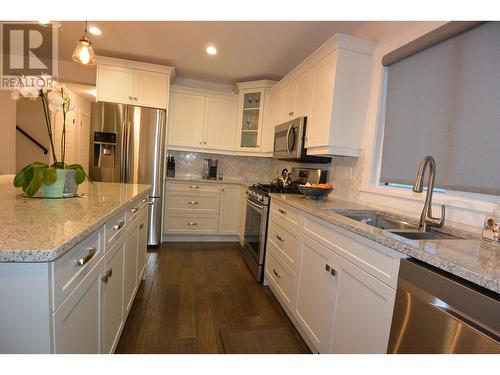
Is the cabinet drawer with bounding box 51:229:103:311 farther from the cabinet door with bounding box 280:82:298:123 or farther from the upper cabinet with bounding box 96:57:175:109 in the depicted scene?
the upper cabinet with bounding box 96:57:175:109

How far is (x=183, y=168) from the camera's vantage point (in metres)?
4.05

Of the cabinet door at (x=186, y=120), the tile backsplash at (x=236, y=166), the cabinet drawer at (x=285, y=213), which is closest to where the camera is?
the cabinet drawer at (x=285, y=213)

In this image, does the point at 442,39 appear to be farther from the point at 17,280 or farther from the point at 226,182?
the point at 226,182

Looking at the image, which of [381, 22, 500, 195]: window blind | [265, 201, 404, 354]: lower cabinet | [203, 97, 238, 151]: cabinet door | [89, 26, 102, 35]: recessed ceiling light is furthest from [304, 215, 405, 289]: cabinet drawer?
[89, 26, 102, 35]: recessed ceiling light

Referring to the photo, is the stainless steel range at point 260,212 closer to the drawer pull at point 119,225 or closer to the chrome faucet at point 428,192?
the chrome faucet at point 428,192

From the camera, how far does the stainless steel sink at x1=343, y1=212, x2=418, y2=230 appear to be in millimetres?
1650

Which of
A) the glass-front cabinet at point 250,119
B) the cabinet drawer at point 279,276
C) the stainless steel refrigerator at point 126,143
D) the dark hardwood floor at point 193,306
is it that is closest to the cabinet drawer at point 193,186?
the stainless steel refrigerator at point 126,143

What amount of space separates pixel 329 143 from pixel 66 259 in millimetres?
1847

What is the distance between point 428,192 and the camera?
4.27 ft

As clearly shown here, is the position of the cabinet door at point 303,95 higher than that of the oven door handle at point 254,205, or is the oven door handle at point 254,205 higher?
the cabinet door at point 303,95

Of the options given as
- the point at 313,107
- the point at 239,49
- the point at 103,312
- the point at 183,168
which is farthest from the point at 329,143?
the point at 183,168

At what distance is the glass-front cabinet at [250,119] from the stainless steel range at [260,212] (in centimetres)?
102

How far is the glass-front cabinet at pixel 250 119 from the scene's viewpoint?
3.71 meters

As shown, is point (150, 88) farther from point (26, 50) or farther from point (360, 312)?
point (360, 312)
